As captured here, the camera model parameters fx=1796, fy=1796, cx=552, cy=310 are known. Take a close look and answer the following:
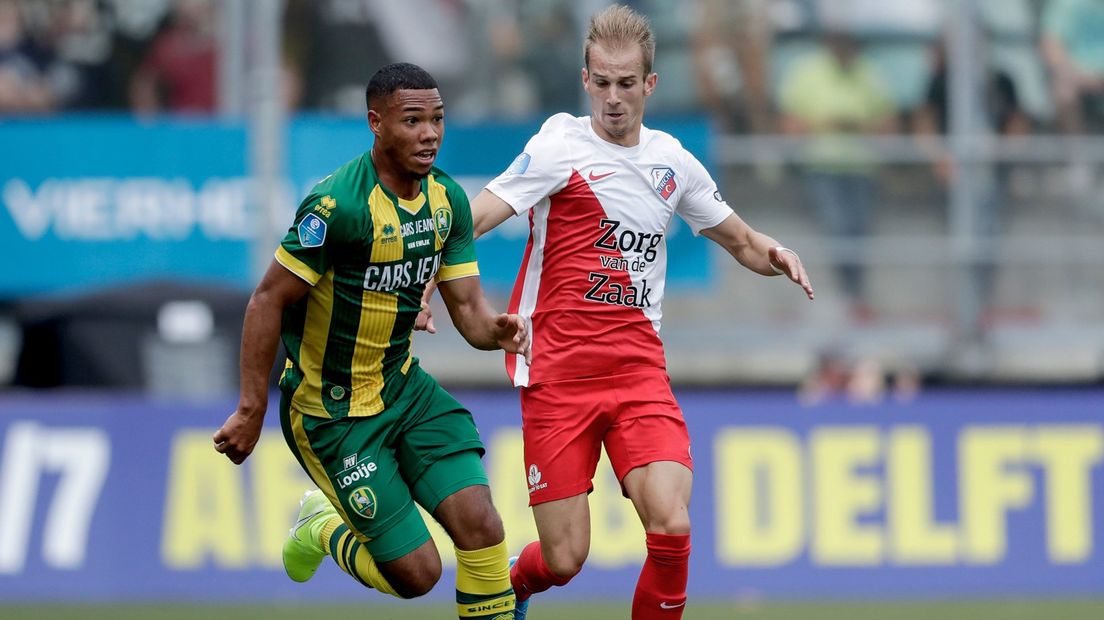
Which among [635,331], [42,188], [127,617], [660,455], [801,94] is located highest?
[801,94]

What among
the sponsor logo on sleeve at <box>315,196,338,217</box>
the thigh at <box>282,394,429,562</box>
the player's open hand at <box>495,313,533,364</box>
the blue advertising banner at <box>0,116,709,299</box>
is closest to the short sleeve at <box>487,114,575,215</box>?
the player's open hand at <box>495,313,533,364</box>

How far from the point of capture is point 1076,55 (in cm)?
1410

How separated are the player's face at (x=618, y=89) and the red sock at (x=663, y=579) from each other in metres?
1.67

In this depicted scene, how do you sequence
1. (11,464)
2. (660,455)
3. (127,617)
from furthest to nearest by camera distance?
(11,464)
(127,617)
(660,455)

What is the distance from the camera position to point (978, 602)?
35.8 ft

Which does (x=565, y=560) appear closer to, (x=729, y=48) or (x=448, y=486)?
(x=448, y=486)

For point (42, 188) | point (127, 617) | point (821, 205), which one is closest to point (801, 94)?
point (821, 205)

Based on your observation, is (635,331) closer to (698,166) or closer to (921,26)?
(698,166)

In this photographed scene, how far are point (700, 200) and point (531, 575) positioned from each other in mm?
1765

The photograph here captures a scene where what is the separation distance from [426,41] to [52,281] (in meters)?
3.44

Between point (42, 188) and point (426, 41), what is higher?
point (426, 41)

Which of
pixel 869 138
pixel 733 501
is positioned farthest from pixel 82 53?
pixel 733 501

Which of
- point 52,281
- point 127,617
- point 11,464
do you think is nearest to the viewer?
point 127,617

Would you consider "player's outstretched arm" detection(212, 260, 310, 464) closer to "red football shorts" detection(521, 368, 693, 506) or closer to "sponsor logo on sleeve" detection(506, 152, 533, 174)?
"sponsor logo on sleeve" detection(506, 152, 533, 174)
